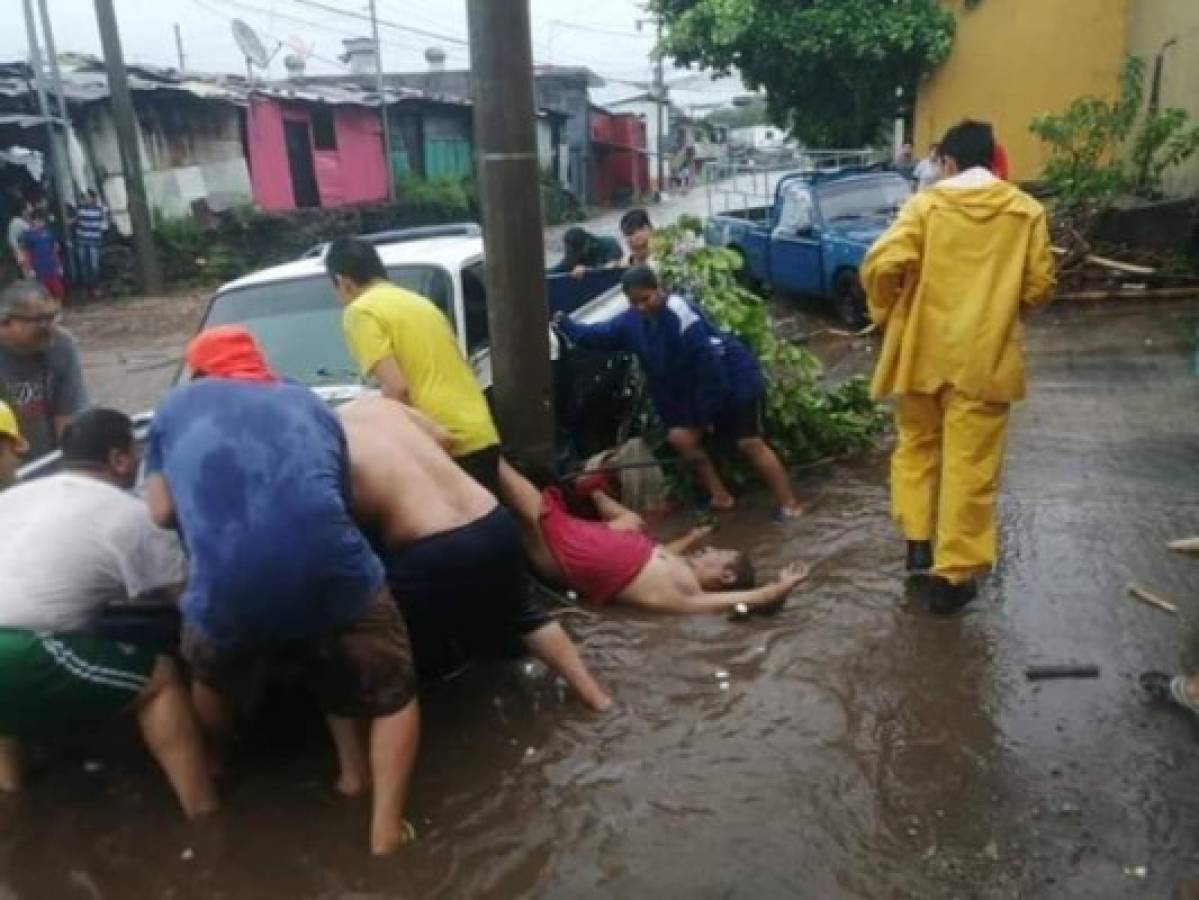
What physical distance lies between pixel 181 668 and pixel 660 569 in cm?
203

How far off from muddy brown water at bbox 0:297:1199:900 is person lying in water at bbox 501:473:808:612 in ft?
0.33

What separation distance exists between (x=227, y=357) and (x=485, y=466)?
5.45 ft

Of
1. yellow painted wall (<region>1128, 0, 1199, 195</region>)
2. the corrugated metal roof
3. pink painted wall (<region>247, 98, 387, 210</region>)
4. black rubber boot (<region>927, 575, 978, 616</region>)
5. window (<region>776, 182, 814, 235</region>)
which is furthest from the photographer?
pink painted wall (<region>247, 98, 387, 210</region>)

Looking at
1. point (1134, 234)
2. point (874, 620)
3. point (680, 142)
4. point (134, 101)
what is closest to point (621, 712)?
point (874, 620)

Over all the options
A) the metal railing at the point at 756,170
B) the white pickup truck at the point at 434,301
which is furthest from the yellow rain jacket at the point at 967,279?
the metal railing at the point at 756,170

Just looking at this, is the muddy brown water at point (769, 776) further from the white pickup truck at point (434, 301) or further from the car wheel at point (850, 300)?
the car wheel at point (850, 300)

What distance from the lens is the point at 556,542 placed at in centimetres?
471

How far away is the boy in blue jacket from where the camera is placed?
19.0 ft

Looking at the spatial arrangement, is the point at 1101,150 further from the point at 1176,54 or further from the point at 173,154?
the point at 173,154

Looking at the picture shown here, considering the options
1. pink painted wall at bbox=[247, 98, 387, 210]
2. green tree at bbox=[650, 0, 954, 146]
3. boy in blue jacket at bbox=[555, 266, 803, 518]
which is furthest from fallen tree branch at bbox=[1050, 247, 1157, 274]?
pink painted wall at bbox=[247, 98, 387, 210]

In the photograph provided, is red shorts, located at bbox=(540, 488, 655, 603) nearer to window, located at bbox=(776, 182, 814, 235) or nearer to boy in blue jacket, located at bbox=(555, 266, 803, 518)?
boy in blue jacket, located at bbox=(555, 266, 803, 518)

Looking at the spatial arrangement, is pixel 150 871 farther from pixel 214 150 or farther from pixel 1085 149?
pixel 214 150

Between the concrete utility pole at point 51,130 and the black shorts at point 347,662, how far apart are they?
57.4 ft

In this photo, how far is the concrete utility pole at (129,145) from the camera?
16.6m
